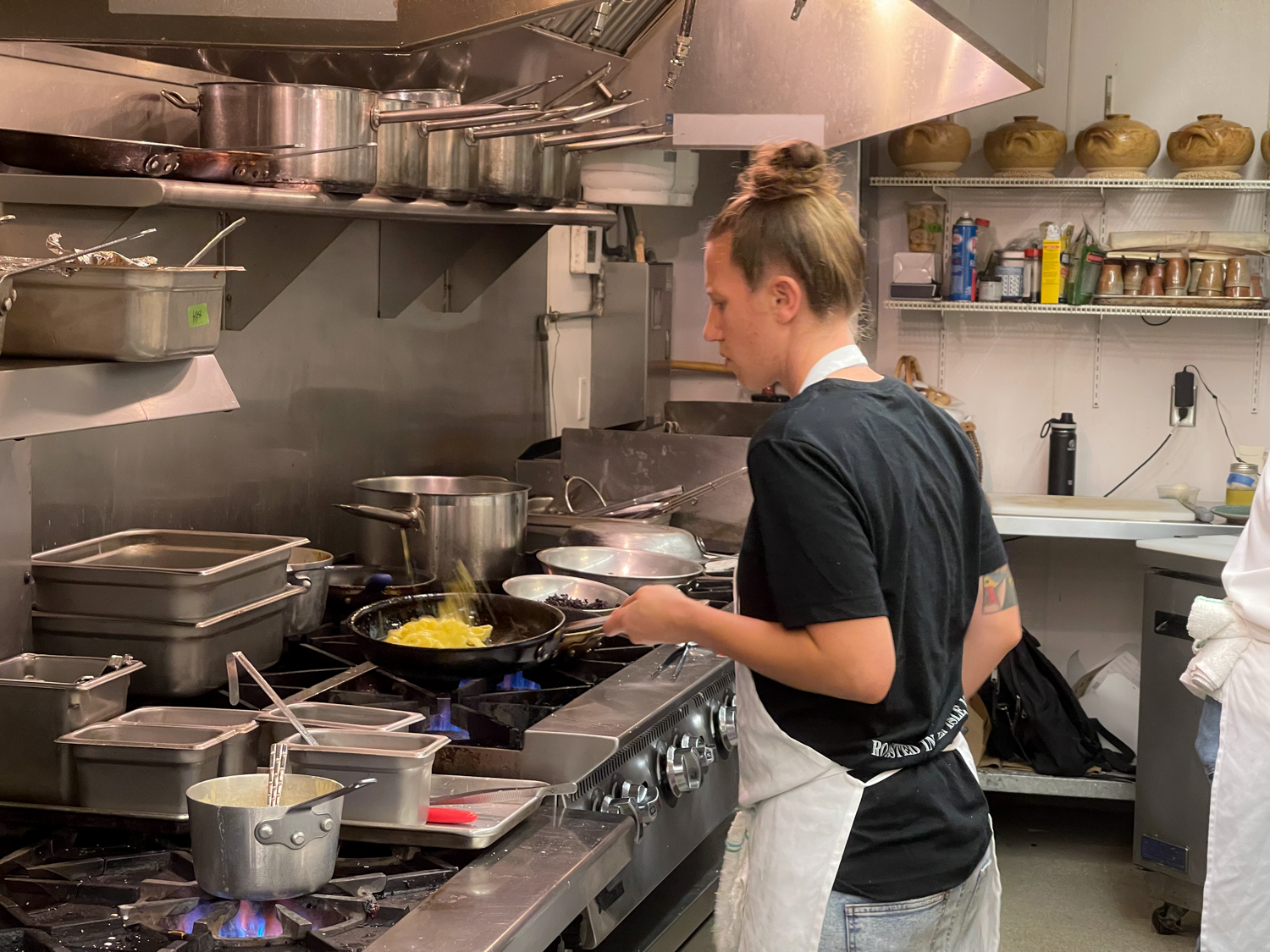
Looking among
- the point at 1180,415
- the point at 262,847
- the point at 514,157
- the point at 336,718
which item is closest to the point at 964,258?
the point at 1180,415

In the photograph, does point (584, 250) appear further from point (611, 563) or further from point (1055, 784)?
point (1055, 784)

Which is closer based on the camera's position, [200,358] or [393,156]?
[200,358]

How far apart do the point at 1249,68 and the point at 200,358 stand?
13.0 feet

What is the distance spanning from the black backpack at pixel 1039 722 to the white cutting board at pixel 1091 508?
42cm

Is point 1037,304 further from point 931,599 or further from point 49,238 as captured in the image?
point 49,238

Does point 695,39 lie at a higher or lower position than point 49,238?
higher

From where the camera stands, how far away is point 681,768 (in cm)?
198

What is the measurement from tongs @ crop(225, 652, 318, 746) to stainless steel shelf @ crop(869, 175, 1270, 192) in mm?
3368

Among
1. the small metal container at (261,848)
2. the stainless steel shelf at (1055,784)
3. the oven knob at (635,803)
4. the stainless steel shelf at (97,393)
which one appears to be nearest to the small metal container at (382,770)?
the small metal container at (261,848)

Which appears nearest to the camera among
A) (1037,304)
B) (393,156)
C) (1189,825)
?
(393,156)

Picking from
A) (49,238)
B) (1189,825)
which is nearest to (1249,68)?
(1189,825)

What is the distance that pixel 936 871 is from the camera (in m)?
1.51

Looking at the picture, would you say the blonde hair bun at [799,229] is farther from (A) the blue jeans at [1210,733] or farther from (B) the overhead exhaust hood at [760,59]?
(A) the blue jeans at [1210,733]

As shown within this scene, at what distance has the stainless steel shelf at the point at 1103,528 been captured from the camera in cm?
395
